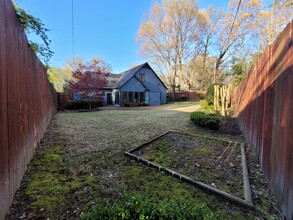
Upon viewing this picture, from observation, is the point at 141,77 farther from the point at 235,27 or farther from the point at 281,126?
the point at 281,126

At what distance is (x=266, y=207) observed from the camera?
6.48ft

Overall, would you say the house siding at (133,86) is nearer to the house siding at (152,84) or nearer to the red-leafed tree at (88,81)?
the house siding at (152,84)

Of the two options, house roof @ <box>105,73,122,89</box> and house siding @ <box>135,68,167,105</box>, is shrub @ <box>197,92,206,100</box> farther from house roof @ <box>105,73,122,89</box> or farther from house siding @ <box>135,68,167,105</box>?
house roof @ <box>105,73,122,89</box>

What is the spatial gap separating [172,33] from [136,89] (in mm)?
11520

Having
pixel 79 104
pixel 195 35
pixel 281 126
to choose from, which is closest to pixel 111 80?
pixel 79 104

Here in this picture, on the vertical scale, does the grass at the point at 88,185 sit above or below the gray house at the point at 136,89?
below

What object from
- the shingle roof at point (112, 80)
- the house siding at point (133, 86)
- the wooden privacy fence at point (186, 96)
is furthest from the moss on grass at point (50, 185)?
the wooden privacy fence at point (186, 96)

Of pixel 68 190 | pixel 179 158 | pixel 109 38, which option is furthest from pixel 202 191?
pixel 109 38

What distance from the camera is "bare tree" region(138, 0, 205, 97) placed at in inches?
852

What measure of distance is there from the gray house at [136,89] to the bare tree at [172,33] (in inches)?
262

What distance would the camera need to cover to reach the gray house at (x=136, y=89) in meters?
18.7

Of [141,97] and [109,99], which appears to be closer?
[141,97]

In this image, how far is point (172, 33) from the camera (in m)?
23.5

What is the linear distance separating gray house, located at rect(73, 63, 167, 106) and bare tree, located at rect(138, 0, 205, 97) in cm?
665
